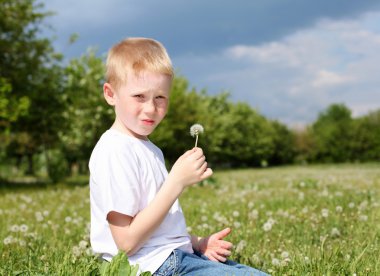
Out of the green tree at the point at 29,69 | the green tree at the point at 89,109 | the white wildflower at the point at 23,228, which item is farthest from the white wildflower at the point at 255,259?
the green tree at the point at 89,109

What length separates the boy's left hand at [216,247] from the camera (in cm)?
378

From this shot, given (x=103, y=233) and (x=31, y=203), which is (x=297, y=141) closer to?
(x=31, y=203)

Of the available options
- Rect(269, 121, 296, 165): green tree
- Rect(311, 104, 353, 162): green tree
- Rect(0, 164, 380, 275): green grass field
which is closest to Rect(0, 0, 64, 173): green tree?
Rect(0, 164, 380, 275): green grass field

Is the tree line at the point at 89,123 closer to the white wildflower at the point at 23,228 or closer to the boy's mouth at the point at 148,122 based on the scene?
the white wildflower at the point at 23,228

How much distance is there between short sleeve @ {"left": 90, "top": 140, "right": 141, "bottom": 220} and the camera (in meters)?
3.13

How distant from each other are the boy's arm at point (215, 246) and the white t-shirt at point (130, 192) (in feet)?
1.04

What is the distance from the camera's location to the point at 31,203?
1194 centimetres

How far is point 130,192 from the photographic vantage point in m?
3.14

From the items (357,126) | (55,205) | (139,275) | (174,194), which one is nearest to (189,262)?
(139,275)

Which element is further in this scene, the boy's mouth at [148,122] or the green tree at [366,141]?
the green tree at [366,141]

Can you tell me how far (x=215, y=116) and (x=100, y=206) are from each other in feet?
200

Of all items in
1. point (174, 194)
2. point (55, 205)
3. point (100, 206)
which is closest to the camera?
point (174, 194)

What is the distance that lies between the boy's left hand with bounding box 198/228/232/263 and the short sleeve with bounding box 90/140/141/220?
0.88 meters

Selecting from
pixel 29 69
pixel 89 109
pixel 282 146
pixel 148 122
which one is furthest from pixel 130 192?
pixel 282 146
